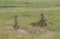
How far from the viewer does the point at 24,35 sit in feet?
48.3

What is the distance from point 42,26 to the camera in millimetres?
17125

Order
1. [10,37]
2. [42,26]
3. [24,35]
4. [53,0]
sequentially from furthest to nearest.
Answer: [53,0] → [42,26] → [24,35] → [10,37]

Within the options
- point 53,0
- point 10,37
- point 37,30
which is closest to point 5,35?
point 10,37

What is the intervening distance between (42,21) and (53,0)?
21.8m

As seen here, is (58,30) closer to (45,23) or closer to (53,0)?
(45,23)

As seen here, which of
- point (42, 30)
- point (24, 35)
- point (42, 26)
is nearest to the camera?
point (24, 35)

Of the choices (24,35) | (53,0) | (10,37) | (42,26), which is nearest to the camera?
(10,37)

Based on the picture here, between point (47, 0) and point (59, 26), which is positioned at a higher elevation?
point (59, 26)

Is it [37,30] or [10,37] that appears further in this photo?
[37,30]

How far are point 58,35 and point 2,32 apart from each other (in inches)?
123

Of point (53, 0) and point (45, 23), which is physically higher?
point (45, 23)

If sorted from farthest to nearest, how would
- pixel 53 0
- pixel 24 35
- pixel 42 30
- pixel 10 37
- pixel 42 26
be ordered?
pixel 53 0 → pixel 42 26 → pixel 42 30 → pixel 24 35 → pixel 10 37

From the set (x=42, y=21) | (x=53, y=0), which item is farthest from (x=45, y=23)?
(x=53, y=0)

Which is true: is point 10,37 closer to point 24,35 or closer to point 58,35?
point 24,35
